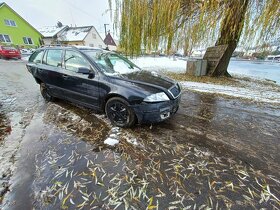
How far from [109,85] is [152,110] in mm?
1080

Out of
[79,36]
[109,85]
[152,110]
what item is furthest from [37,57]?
[79,36]

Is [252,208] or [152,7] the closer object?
[252,208]

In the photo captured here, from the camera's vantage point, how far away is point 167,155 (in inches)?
110

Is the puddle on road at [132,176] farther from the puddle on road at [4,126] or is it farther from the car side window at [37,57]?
the car side window at [37,57]

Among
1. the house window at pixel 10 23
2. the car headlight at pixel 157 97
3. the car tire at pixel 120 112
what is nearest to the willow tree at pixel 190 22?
the car headlight at pixel 157 97

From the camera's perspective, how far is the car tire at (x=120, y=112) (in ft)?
11.1

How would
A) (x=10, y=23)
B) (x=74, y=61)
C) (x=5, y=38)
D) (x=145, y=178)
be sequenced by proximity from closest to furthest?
1. (x=145, y=178)
2. (x=74, y=61)
3. (x=5, y=38)
4. (x=10, y=23)

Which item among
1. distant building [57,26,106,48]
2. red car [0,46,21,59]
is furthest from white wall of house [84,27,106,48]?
red car [0,46,21,59]

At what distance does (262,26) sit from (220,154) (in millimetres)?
4909

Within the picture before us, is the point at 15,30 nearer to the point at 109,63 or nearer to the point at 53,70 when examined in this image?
the point at 53,70

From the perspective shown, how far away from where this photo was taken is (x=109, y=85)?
3439 millimetres

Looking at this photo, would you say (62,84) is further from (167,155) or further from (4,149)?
(167,155)

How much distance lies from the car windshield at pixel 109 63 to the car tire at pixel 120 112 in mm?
744

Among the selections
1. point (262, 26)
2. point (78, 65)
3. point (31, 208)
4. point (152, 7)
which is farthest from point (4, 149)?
point (262, 26)
